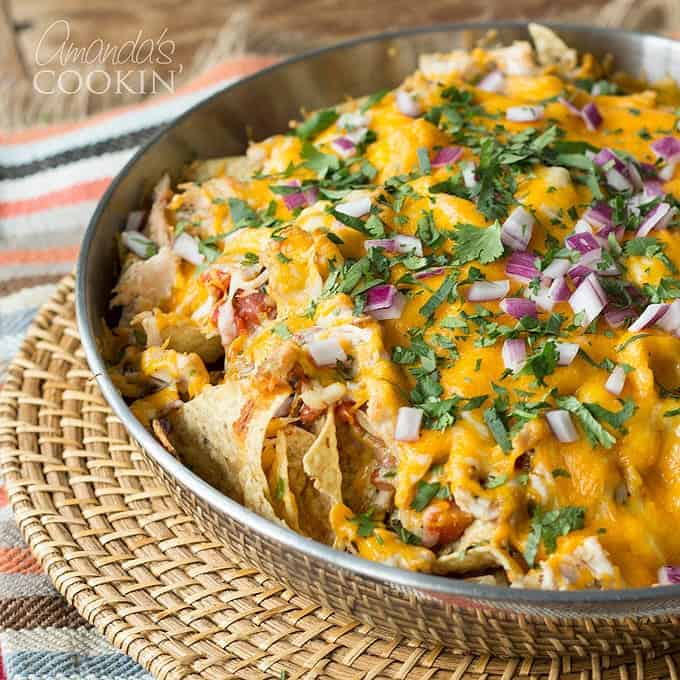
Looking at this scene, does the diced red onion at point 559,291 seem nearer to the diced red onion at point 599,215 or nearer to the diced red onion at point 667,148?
the diced red onion at point 599,215

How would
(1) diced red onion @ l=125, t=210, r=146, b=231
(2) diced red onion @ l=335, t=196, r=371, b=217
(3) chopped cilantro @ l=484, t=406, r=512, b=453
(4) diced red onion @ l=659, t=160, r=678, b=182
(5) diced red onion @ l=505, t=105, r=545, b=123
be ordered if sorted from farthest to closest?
(1) diced red onion @ l=125, t=210, r=146, b=231 → (5) diced red onion @ l=505, t=105, r=545, b=123 → (4) diced red onion @ l=659, t=160, r=678, b=182 → (2) diced red onion @ l=335, t=196, r=371, b=217 → (3) chopped cilantro @ l=484, t=406, r=512, b=453

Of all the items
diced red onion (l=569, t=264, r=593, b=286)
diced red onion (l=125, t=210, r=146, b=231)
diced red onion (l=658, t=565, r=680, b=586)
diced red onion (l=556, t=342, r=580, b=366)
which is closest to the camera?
diced red onion (l=658, t=565, r=680, b=586)

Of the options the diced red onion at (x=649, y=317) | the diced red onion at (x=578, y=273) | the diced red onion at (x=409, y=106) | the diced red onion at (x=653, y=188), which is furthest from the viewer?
the diced red onion at (x=409, y=106)

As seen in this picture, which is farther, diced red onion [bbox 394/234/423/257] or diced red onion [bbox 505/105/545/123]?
diced red onion [bbox 505/105/545/123]

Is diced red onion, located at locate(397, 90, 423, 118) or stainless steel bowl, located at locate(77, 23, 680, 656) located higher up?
diced red onion, located at locate(397, 90, 423, 118)

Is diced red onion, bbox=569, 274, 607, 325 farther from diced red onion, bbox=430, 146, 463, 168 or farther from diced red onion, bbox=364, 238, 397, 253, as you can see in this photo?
diced red onion, bbox=430, 146, 463, 168

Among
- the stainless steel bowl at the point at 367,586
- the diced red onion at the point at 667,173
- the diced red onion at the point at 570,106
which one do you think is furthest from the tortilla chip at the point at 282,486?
the diced red onion at the point at 570,106

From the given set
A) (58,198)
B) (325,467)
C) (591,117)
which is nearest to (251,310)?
(325,467)

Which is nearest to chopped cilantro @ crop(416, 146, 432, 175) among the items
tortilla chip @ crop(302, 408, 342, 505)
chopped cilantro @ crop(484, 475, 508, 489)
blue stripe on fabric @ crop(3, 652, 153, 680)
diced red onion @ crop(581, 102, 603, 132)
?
diced red onion @ crop(581, 102, 603, 132)
